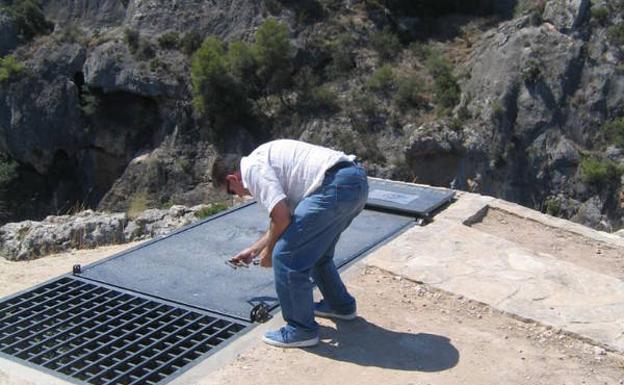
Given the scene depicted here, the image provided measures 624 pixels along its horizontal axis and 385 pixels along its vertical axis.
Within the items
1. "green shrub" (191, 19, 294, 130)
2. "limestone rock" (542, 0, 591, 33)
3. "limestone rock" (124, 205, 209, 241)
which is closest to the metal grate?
"limestone rock" (124, 205, 209, 241)

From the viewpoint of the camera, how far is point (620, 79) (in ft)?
61.4

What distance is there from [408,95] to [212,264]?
14.9m

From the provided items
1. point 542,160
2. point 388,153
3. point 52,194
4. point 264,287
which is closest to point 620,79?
point 542,160

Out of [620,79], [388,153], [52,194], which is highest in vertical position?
[620,79]

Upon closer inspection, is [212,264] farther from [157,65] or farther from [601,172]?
[157,65]

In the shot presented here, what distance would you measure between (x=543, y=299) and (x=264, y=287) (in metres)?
1.65

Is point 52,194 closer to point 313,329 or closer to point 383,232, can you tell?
point 383,232

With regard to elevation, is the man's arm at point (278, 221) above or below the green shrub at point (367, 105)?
above

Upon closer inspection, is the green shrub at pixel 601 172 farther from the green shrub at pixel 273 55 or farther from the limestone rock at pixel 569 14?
the green shrub at pixel 273 55

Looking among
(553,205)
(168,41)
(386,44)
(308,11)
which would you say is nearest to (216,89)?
(168,41)

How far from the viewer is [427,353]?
12.9 ft

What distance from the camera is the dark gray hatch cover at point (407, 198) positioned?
6081mm

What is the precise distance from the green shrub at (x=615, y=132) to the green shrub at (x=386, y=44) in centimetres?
592

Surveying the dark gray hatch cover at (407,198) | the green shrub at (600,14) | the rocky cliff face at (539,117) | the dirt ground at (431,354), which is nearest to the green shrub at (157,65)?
the rocky cliff face at (539,117)
